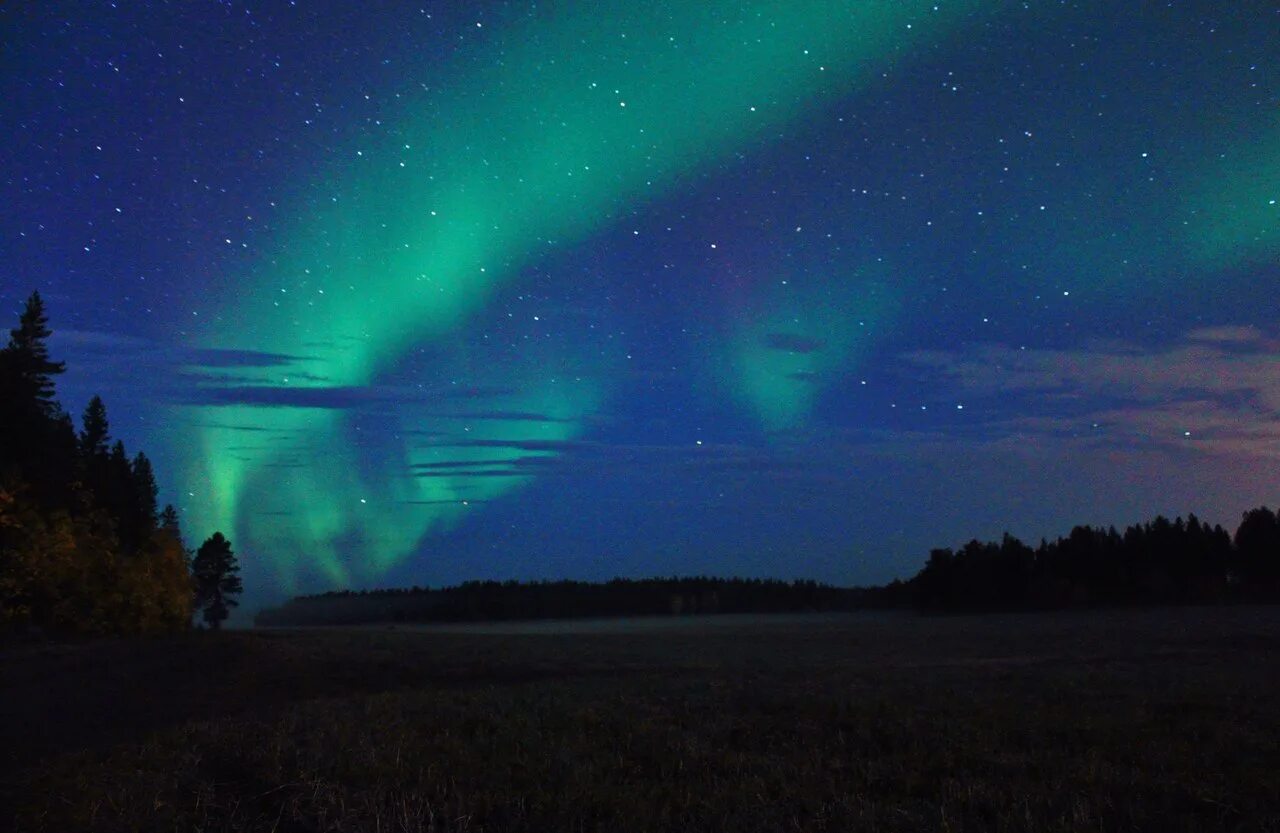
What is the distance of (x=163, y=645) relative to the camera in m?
38.4

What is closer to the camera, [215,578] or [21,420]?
[21,420]

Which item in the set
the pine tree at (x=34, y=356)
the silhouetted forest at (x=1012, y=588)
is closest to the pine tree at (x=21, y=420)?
the pine tree at (x=34, y=356)

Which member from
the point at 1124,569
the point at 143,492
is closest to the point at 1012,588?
the point at 1124,569

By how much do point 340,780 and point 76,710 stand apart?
60.0 ft

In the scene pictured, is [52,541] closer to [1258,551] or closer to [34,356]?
[34,356]

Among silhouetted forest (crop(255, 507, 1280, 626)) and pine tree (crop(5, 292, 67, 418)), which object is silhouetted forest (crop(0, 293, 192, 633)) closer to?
pine tree (crop(5, 292, 67, 418))

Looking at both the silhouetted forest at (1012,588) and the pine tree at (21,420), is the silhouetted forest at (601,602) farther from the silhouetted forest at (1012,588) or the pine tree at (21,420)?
the pine tree at (21,420)

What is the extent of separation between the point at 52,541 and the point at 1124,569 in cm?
10610

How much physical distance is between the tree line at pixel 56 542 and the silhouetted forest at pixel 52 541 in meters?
0.05

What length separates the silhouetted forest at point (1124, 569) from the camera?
98938 millimetres

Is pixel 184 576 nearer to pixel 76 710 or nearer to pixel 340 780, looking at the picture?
pixel 76 710

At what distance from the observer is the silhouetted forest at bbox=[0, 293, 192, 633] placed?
155ft

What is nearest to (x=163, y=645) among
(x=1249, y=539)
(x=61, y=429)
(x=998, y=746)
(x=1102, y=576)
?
(x=61, y=429)

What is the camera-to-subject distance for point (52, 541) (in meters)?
48.5
